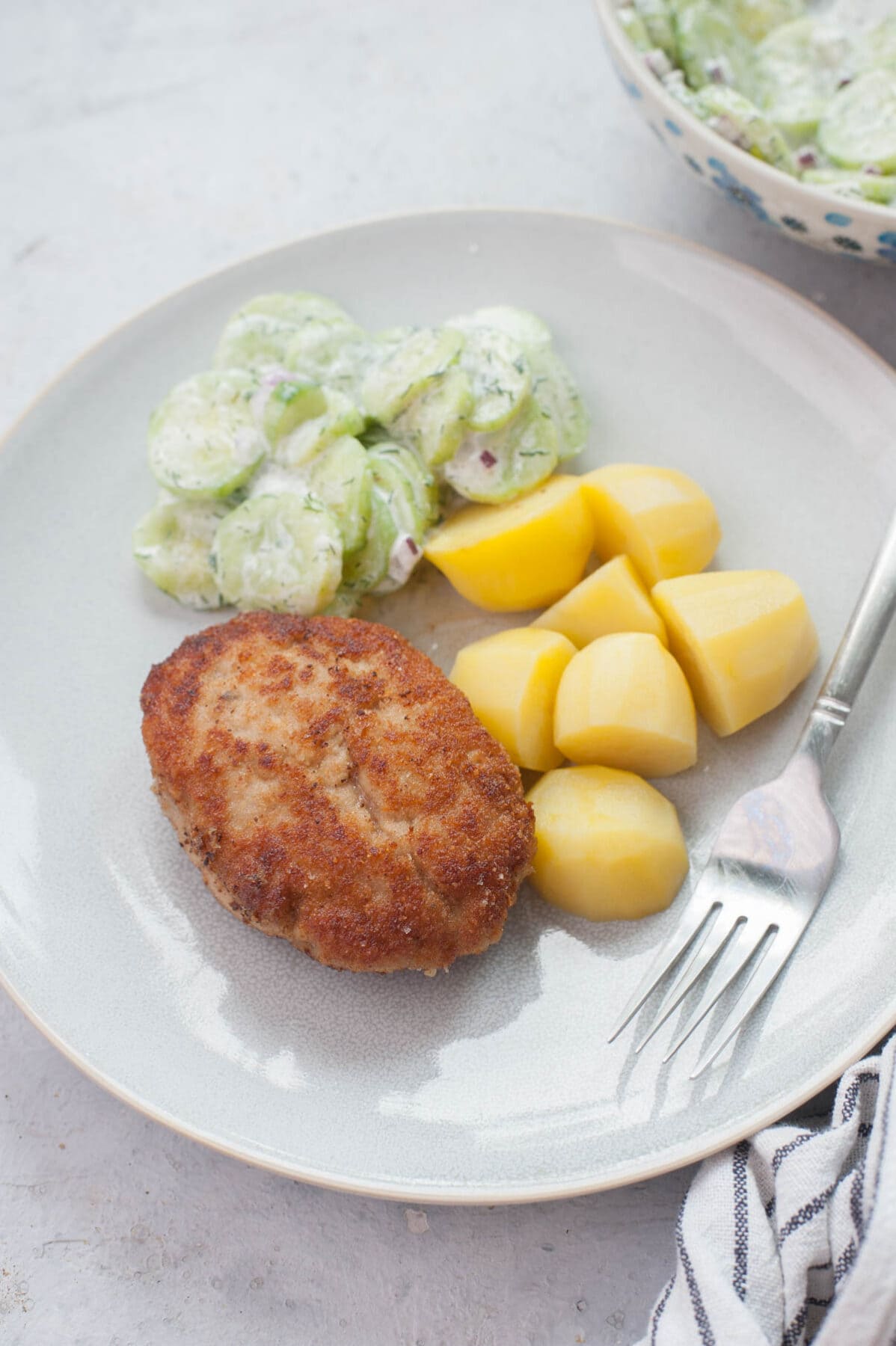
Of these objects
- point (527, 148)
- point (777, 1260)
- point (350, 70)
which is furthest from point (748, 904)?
point (350, 70)

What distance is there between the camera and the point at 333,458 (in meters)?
2.69

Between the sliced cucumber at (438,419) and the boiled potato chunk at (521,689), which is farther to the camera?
the sliced cucumber at (438,419)

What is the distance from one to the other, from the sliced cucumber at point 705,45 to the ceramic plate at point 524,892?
1.42 ft

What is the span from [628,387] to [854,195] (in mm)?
688

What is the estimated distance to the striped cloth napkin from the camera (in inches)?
74.2

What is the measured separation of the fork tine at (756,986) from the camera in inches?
86.7

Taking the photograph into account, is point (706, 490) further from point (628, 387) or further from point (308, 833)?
point (308, 833)

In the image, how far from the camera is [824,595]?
271 centimetres

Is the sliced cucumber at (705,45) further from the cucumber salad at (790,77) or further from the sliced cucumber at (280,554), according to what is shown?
the sliced cucumber at (280,554)

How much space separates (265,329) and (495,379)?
24.6 inches

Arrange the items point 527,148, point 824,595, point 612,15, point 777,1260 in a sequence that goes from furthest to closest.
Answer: point 527,148, point 612,15, point 824,595, point 777,1260

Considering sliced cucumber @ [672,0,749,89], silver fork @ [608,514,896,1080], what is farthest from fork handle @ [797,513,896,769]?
sliced cucumber @ [672,0,749,89]

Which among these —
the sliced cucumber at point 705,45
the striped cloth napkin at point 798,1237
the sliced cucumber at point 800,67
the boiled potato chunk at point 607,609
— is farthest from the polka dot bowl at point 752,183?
the striped cloth napkin at point 798,1237

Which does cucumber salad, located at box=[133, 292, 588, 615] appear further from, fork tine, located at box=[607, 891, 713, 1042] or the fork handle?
fork tine, located at box=[607, 891, 713, 1042]
